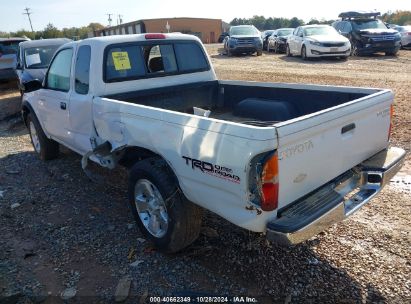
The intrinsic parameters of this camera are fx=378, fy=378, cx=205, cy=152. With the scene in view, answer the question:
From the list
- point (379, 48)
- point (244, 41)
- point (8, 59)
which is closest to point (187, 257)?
point (8, 59)

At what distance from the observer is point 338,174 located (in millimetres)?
3061

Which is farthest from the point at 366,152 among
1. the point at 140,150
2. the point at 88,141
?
the point at 88,141

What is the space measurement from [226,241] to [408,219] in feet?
6.13

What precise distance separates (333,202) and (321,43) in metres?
14.7

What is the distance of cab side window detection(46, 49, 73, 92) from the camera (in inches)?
187

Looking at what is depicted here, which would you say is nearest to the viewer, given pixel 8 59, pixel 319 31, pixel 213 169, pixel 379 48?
pixel 213 169

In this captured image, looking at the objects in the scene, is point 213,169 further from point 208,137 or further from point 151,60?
point 151,60

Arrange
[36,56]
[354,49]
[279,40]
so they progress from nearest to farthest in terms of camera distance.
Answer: [36,56] → [354,49] → [279,40]

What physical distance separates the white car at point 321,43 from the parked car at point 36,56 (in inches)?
416

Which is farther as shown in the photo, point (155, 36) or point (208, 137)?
point (155, 36)

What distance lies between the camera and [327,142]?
9.19 ft

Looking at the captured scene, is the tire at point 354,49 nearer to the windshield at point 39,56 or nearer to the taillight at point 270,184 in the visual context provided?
the windshield at point 39,56

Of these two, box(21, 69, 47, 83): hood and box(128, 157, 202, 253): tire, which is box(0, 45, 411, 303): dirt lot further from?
box(21, 69, 47, 83): hood

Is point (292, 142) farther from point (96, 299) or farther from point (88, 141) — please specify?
point (88, 141)
